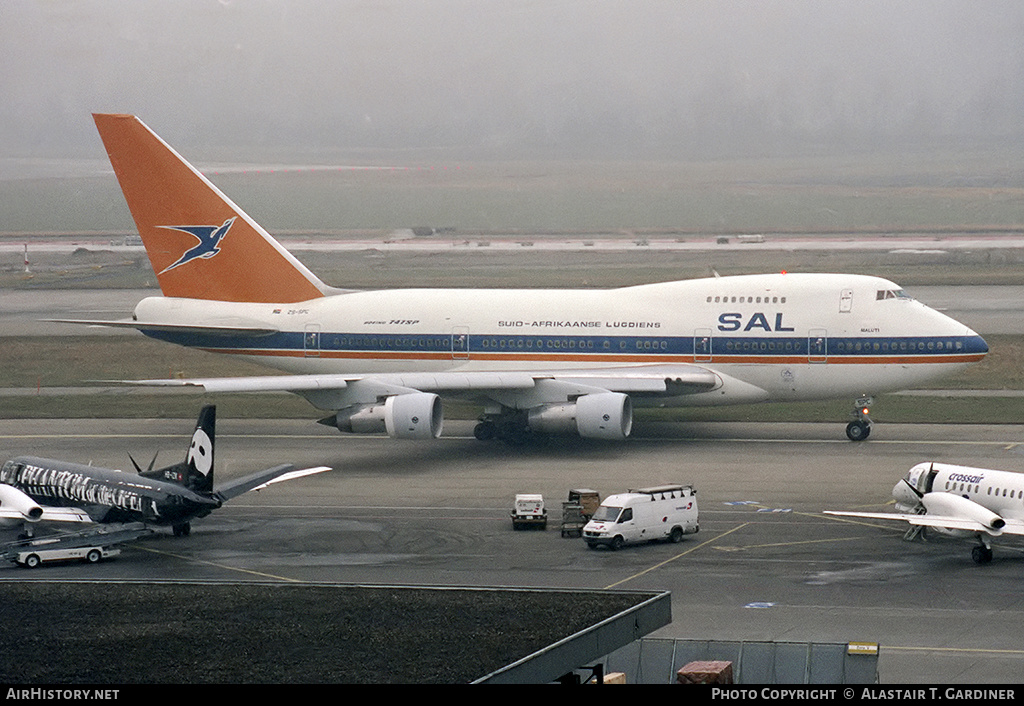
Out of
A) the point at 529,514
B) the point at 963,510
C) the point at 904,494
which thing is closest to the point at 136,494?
the point at 529,514

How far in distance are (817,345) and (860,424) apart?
3508mm

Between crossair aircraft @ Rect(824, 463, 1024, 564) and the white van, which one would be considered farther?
the white van

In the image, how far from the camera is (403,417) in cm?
4816

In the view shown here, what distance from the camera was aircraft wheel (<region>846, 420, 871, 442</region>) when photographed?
52.8m

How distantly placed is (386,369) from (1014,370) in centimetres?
3103

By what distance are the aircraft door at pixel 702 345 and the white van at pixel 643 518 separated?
13447 mm

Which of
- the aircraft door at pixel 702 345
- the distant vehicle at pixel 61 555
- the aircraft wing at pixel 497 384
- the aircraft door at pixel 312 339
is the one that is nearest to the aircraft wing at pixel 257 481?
the distant vehicle at pixel 61 555

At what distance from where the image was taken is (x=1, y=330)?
8412 centimetres

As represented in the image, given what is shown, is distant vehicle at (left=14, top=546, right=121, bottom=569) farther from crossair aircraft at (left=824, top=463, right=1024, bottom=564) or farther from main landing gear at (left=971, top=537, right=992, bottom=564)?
main landing gear at (left=971, top=537, right=992, bottom=564)

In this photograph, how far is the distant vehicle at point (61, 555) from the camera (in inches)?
1454

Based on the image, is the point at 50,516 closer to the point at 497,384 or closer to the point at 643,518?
the point at 643,518

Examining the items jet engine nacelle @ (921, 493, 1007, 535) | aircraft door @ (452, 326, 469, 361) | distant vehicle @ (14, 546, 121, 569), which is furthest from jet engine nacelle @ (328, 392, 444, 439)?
jet engine nacelle @ (921, 493, 1007, 535)

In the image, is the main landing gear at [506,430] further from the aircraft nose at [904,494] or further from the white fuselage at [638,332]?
the aircraft nose at [904,494]

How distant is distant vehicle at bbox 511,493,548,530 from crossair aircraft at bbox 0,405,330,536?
644cm
